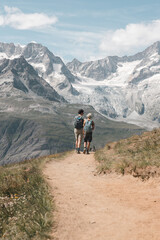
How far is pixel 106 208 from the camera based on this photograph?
10445mm

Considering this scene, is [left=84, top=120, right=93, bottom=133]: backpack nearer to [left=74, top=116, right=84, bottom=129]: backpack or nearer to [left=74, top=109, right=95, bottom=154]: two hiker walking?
[left=74, top=109, right=95, bottom=154]: two hiker walking

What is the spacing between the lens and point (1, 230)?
9.54 meters

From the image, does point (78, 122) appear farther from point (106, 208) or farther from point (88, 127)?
point (106, 208)

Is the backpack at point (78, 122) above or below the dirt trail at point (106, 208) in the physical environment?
above

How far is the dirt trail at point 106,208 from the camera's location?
8203 millimetres

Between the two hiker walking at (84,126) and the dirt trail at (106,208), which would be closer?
the dirt trail at (106,208)

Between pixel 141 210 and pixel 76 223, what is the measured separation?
98.0 inches

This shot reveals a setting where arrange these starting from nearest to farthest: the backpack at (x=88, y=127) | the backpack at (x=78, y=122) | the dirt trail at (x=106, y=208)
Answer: the dirt trail at (x=106, y=208) → the backpack at (x=88, y=127) → the backpack at (x=78, y=122)

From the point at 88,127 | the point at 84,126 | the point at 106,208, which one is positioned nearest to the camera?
the point at 106,208

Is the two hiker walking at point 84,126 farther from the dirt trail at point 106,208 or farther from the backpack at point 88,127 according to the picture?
the dirt trail at point 106,208

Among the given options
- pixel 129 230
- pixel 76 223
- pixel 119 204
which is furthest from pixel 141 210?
pixel 76 223

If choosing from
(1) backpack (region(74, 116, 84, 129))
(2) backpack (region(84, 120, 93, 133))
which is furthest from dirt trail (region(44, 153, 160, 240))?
(1) backpack (region(74, 116, 84, 129))

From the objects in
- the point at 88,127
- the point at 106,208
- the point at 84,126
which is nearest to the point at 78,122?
the point at 84,126

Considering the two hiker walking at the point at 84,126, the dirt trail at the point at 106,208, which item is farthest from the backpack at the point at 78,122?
the dirt trail at the point at 106,208
